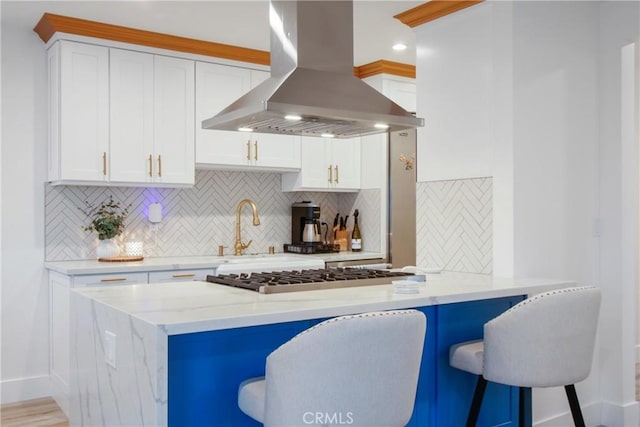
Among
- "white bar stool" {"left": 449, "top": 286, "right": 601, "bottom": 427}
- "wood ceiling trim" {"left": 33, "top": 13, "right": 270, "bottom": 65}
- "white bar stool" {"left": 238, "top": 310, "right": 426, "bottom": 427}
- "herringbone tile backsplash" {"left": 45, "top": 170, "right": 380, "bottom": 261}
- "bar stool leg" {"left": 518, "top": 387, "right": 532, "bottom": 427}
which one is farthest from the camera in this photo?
"herringbone tile backsplash" {"left": 45, "top": 170, "right": 380, "bottom": 261}

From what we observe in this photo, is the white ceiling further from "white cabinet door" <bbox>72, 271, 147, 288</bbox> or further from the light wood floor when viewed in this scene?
the light wood floor

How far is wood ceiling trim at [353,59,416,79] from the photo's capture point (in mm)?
4945

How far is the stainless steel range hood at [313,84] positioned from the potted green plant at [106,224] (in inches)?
68.0

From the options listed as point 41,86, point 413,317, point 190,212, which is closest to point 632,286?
point 413,317

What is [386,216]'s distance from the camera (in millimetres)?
5074

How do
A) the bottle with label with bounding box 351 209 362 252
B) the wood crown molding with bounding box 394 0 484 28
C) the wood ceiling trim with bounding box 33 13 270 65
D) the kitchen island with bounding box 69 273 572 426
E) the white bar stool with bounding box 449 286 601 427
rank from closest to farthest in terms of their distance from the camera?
the kitchen island with bounding box 69 273 572 426 < the white bar stool with bounding box 449 286 601 427 < the wood crown molding with bounding box 394 0 484 28 < the wood ceiling trim with bounding box 33 13 270 65 < the bottle with label with bounding box 351 209 362 252

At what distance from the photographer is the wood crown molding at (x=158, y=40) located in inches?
153

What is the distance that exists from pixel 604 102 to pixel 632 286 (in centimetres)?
113

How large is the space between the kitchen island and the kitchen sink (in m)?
1.36

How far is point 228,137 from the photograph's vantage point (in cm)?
455

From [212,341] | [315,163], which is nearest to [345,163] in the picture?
[315,163]

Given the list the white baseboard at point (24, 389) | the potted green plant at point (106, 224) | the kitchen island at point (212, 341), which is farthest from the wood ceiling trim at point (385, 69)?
the white baseboard at point (24, 389)

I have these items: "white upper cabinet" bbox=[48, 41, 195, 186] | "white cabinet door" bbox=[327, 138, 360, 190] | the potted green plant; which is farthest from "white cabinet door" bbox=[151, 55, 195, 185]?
"white cabinet door" bbox=[327, 138, 360, 190]

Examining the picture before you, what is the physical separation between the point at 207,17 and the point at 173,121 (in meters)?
0.82
